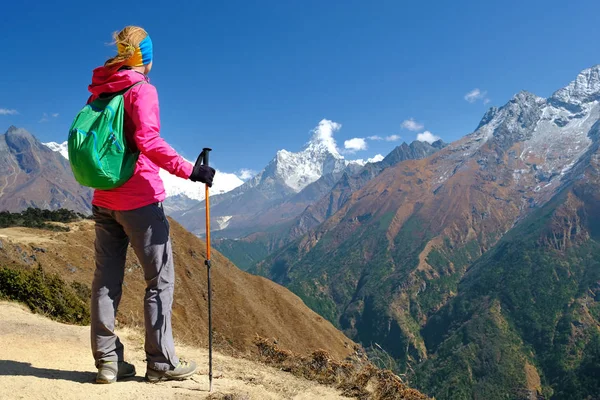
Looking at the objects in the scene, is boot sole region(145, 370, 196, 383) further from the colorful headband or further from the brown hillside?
the brown hillside

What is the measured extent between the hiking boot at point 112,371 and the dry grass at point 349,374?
2591mm

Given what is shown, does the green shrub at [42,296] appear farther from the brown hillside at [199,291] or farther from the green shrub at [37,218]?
the green shrub at [37,218]

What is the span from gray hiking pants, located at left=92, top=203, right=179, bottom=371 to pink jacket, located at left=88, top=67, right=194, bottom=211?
0.54ft

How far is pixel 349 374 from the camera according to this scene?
254 inches

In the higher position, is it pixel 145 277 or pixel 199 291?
pixel 145 277

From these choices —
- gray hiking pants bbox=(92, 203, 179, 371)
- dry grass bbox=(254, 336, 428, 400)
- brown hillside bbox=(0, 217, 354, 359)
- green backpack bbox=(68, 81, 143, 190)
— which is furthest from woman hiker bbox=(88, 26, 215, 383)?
brown hillside bbox=(0, 217, 354, 359)

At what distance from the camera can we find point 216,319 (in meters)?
48.9

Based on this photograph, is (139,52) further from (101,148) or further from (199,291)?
(199,291)

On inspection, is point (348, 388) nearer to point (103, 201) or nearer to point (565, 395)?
point (103, 201)

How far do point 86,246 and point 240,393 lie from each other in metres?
40.4

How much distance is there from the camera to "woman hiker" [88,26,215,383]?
4.73 metres

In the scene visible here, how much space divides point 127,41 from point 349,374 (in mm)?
5476

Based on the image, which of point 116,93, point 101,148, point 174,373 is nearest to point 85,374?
point 174,373

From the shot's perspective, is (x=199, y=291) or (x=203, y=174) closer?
(x=203, y=174)
